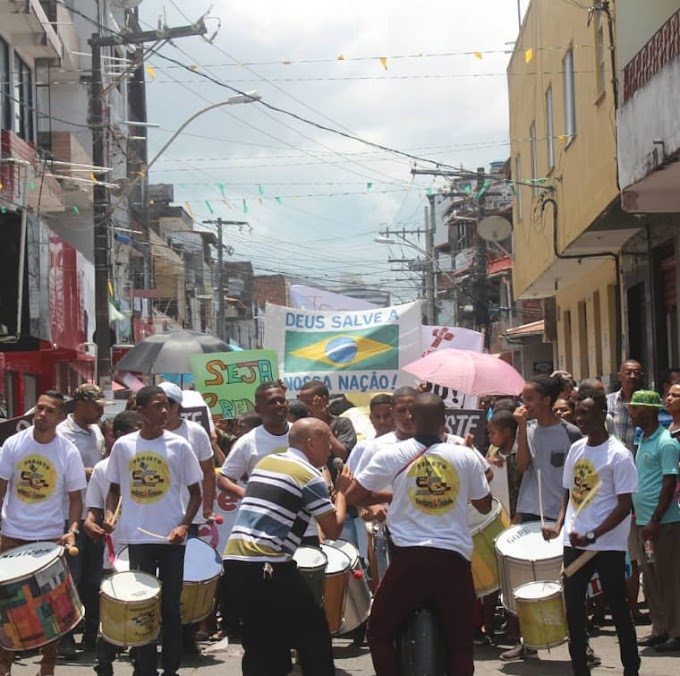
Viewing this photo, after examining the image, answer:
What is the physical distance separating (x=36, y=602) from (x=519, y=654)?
347 centimetres

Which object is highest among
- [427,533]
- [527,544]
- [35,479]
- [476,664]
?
[35,479]

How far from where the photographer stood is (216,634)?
1044 centimetres

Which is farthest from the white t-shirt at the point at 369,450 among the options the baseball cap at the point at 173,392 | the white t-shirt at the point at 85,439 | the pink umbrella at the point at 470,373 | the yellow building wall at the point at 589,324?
the yellow building wall at the point at 589,324

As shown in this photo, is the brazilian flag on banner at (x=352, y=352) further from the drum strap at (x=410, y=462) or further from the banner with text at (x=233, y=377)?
the drum strap at (x=410, y=462)

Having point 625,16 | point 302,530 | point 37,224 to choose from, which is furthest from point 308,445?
point 37,224

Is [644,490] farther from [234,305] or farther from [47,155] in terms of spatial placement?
[234,305]

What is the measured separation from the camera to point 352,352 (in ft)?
51.2

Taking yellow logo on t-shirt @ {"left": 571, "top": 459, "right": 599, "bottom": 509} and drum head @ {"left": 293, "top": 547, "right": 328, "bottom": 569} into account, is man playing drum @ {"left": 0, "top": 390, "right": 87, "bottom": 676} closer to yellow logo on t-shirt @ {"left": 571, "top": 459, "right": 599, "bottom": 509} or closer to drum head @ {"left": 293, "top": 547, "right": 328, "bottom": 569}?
drum head @ {"left": 293, "top": 547, "right": 328, "bottom": 569}

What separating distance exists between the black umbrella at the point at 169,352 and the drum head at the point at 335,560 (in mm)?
9644

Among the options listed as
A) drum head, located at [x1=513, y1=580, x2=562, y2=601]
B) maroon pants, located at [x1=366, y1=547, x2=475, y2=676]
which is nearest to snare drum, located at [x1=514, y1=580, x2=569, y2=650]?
drum head, located at [x1=513, y1=580, x2=562, y2=601]

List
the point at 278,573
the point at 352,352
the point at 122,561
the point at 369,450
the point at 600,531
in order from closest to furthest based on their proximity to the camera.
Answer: the point at 278,573 < the point at 600,531 < the point at 122,561 < the point at 369,450 < the point at 352,352

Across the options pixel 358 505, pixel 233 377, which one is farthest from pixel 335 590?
pixel 233 377

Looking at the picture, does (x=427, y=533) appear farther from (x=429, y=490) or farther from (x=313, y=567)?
(x=313, y=567)

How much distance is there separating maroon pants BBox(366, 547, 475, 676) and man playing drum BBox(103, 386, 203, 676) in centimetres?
171
